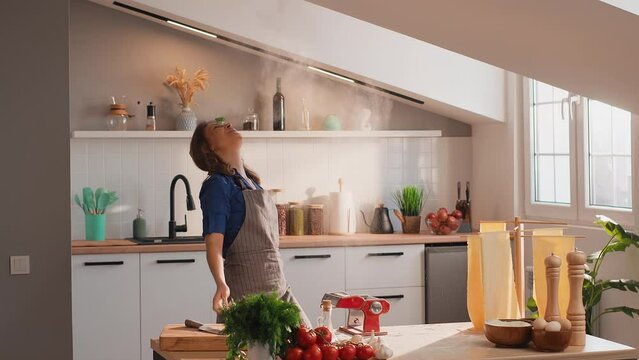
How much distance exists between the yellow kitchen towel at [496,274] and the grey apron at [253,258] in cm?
82

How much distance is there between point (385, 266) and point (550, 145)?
1.32m

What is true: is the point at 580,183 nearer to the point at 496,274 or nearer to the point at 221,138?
the point at 496,274

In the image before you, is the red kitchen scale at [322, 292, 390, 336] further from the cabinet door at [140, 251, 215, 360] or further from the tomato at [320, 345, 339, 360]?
the cabinet door at [140, 251, 215, 360]

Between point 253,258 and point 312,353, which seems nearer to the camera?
point 312,353

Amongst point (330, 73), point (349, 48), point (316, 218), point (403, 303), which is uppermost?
point (349, 48)

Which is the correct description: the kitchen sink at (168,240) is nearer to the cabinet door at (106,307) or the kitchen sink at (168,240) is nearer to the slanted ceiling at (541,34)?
the cabinet door at (106,307)

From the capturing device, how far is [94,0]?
20.7 feet

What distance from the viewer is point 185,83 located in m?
6.39

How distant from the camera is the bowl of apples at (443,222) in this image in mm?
6379

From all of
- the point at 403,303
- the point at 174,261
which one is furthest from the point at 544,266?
the point at 174,261

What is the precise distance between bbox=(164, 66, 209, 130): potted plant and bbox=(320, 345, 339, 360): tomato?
3663 millimetres

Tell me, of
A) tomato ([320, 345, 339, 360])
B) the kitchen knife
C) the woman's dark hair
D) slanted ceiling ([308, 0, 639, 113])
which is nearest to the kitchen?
slanted ceiling ([308, 0, 639, 113])

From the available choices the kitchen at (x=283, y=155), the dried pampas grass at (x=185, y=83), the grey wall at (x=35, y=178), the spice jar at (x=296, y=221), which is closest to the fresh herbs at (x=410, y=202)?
the kitchen at (x=283, y=155)

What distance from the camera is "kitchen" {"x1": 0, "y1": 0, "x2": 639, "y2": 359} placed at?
582 cm
